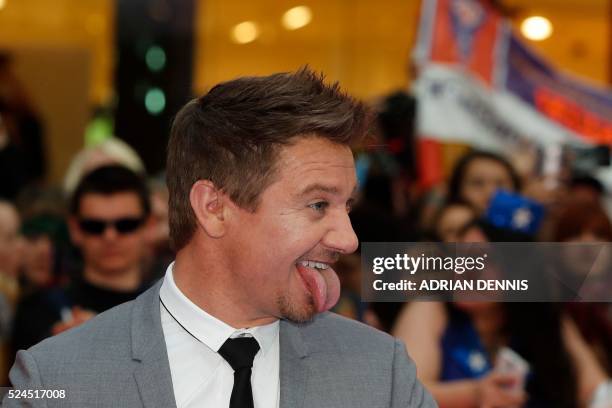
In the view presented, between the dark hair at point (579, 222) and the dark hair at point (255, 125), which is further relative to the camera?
the dark hair at point (579, 222)

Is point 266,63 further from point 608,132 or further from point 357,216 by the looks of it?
point 357,216

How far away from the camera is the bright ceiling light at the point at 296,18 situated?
879cm

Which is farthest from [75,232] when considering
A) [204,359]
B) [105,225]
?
[204,359]

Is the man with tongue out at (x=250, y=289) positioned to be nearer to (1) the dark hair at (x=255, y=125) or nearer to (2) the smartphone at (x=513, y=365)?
(1) the dark hair at (x=255, y=125)

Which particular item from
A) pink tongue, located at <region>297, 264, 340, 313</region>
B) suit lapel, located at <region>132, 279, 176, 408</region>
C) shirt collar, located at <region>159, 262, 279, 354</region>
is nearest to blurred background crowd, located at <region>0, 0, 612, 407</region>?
pink tongue, located at <region>297, 264, 340, 313</region>

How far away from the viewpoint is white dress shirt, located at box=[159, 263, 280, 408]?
7.46 feet

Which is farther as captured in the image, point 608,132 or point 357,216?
point 608,132

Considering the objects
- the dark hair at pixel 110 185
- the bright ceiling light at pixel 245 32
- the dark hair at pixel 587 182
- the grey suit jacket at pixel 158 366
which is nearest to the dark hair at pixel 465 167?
the dark hair at pixel 587 182

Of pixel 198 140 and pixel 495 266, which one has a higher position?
pixel 198 140

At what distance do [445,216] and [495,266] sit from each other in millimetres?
942

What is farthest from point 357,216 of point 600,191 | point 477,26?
point 477,26

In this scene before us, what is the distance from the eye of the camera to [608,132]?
5340mm

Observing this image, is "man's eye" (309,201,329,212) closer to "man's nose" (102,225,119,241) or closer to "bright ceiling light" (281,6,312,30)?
"man's nose" (102,225,119,241)

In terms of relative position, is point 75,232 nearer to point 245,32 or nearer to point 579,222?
point 579,222
